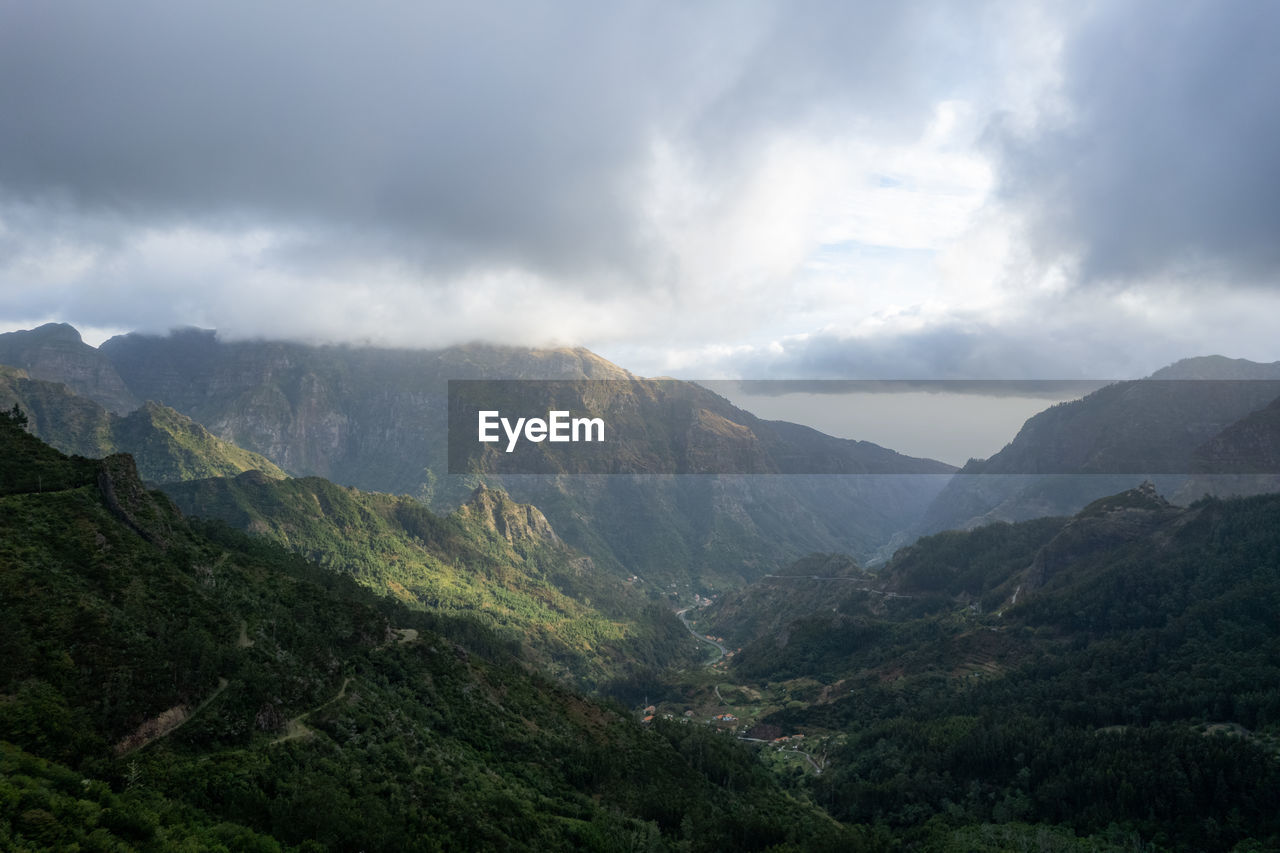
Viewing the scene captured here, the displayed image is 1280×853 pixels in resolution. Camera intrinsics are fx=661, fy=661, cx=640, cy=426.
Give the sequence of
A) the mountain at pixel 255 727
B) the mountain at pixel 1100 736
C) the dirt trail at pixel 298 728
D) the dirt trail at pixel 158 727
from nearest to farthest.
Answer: the mountain at pixel 255 727
the dirt trail at pixel 158 727
the dirt trail at pixel 298 728
the mountain at pixel 1100 736

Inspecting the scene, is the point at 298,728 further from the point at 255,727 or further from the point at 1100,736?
the point at 1100,736

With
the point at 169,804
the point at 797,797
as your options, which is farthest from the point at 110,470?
the point at 797,797

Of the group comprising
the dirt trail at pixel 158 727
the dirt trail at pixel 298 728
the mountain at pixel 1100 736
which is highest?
the dirt trail at pixel 158 727

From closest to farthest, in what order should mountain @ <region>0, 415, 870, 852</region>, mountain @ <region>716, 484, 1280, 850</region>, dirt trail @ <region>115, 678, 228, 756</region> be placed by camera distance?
mountain @ <region>0, 415, 870, 852</region>, dirt trail @ <region>115, 678, 228, 756</region>, mountain @ <region>716, 484, 1280, 850</region>

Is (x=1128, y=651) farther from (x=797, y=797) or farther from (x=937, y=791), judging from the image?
(x=797, y=797)

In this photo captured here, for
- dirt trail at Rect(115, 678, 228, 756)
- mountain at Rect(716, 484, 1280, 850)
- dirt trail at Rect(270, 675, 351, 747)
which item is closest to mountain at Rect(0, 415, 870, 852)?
dirt trail at Rect(115, 678, 228, 756)

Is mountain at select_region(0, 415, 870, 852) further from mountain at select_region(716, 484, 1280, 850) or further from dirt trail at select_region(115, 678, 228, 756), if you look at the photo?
mountain at select_region(716, 484, 1280, 850)

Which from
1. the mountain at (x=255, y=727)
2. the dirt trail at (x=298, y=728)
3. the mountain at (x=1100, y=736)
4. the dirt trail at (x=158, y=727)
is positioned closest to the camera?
the mountain at (x=255, y=727)

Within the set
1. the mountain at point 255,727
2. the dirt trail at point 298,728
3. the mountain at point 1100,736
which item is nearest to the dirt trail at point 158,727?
the mountain at point 255,727

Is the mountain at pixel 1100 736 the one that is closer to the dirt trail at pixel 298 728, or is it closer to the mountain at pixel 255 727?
Answer: the mountain at pixel 255 727
